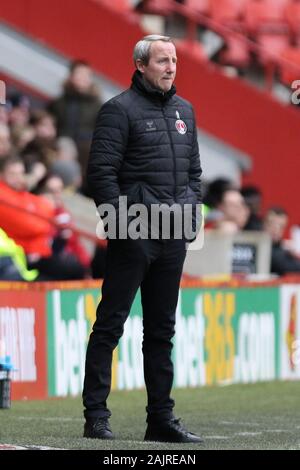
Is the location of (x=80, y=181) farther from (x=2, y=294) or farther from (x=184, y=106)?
(x=184, y=106)

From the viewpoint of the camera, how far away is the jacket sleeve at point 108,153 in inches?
316

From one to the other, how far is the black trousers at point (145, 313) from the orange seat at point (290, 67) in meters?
12.2

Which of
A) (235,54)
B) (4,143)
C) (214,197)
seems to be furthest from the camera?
(235,54)

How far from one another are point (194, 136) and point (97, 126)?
0.60m

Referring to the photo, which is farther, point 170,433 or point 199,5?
point 199,5

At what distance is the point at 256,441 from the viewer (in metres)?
8.24

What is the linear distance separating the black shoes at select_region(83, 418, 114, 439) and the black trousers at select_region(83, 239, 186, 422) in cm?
4

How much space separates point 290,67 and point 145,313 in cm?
1247

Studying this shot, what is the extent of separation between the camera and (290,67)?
20344 millimetres

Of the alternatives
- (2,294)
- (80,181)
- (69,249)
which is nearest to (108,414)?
(2,294)

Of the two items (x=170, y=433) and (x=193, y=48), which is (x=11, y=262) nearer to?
(x=170, y=433)

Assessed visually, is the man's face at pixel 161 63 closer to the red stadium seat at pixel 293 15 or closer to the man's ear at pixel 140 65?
the man's ear at pixel 140 65

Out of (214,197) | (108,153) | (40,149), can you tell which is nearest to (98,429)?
(108,153)

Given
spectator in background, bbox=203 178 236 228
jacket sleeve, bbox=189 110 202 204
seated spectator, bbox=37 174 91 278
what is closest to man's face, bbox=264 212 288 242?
spectator in background, bbox=203 178 236 228
